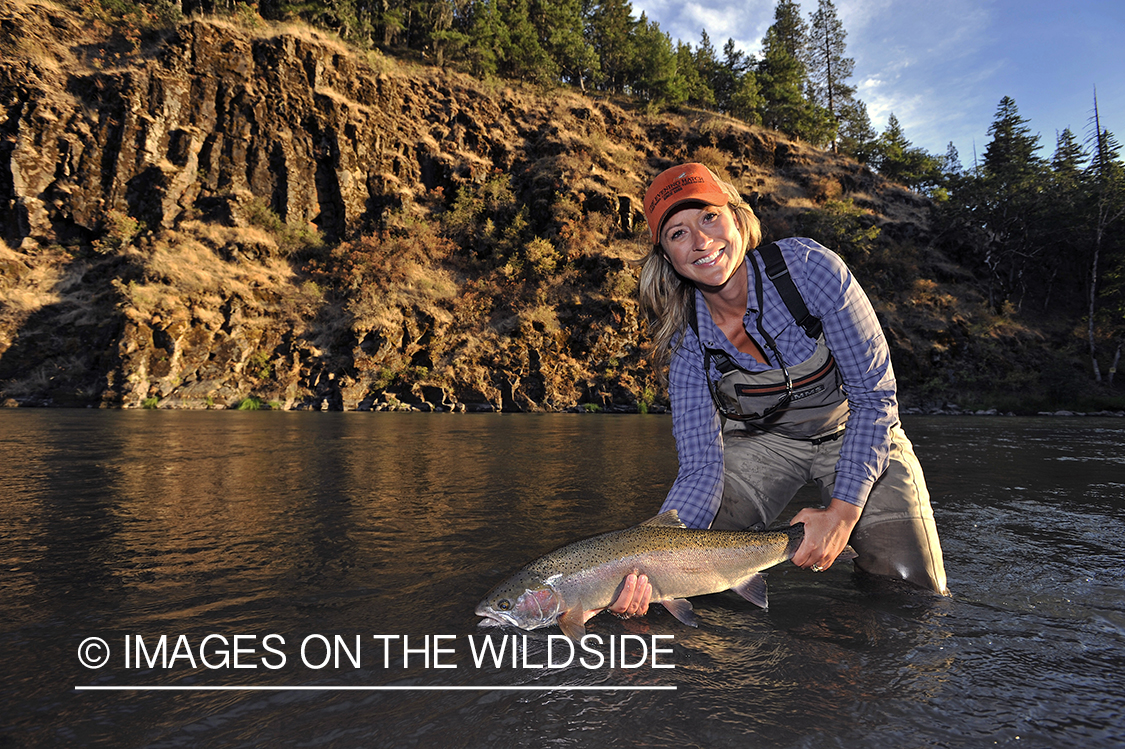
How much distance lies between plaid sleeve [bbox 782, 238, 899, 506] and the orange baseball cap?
67cm

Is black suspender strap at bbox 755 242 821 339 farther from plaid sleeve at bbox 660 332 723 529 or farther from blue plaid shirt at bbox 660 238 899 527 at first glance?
plaid sleeve at bbox 660 332 723 529

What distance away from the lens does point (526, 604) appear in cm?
235

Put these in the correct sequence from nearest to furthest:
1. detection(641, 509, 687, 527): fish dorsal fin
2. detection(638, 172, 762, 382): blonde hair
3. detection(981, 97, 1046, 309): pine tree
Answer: detection(641, 509, 687, 527): fish dorsal fin < detection(638, 172, 762, 382): blonde hair < detection(981, 97, 1046, 309): pine tree

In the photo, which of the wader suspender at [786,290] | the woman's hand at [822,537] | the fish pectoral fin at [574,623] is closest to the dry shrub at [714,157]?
the wader suspender at [786,290]

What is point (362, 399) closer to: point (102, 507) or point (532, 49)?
point (102, 507)

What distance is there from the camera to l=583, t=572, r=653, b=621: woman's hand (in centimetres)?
241

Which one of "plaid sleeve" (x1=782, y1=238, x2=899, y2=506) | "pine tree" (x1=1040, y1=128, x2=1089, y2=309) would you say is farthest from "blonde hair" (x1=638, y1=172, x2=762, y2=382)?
"pine tree" (x1=1040, y1=128, x2=1089, y2=309)

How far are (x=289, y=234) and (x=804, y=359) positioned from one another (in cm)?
3331

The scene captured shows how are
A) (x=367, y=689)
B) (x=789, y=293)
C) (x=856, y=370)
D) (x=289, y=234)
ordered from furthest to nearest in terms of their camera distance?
(x=289, y=234)
(x=789, y=293)
(x=856, y=370)
(x=367, y=689)

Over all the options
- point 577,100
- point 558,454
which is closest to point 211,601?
point 558,454

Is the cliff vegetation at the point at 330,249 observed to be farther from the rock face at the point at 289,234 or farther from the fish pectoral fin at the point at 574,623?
the fish pectoral fin at the point at 574,623

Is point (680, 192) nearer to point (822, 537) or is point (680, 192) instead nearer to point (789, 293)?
point (789, 293)

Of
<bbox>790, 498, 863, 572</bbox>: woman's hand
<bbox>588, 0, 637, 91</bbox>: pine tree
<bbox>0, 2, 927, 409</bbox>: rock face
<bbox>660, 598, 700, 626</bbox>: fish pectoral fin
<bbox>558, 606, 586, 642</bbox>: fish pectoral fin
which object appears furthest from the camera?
<bbox>588, 0, 637, 91</bbox>: pine tree

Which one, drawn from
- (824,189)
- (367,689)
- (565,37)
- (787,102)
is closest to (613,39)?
(565,37)
